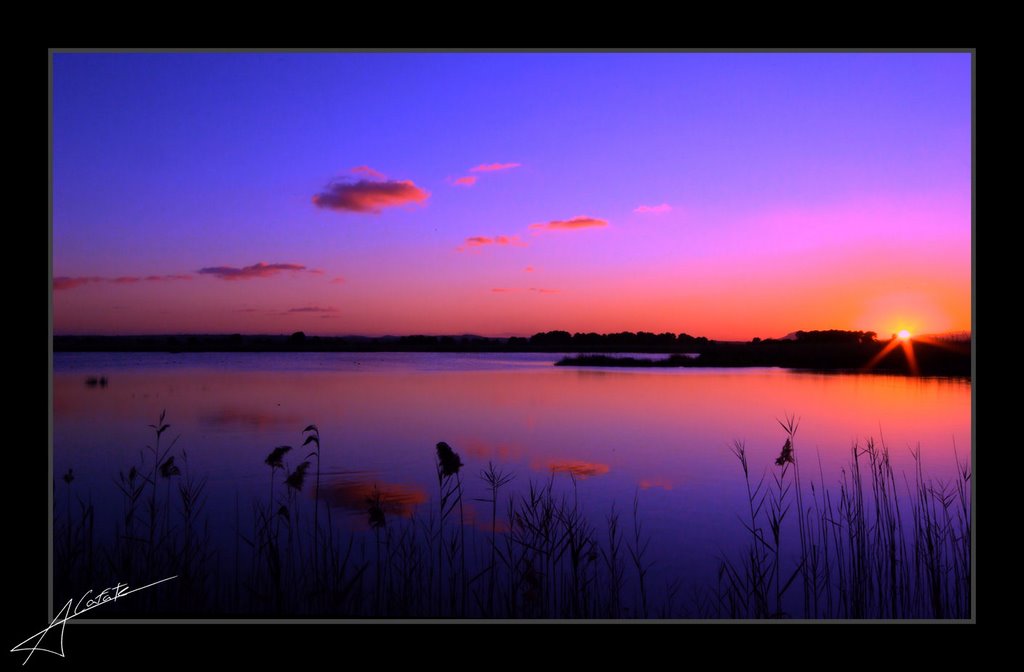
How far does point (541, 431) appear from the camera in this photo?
7.12 metres

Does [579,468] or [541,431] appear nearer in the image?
[579,468]

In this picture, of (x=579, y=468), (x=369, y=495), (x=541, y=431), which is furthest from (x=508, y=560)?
(x=541, y=431)

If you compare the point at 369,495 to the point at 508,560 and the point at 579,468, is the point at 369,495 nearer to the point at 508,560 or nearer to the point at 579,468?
the point at 579,468

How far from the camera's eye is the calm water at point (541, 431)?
527 centimetres

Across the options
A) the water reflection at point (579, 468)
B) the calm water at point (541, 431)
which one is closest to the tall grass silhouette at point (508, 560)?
the calm water at point (541, 431)

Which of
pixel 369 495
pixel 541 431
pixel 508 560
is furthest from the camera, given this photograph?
pixel 541 431

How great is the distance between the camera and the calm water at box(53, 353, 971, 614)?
5273mm

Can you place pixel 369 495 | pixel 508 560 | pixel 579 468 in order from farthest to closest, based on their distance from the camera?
pixel 579 468
pixel 369 495
pixel 508 560

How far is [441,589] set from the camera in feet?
12.2

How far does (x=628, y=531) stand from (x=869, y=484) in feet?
5.19

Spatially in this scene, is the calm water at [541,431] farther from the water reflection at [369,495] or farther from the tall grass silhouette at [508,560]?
the tall grass silhouette at [508,560]

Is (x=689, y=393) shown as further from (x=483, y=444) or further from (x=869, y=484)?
(x=869, y=484)
